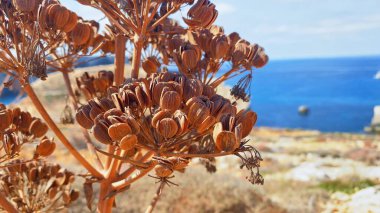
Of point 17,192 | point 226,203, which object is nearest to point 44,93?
point 226,203

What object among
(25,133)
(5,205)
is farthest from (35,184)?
(5,205)

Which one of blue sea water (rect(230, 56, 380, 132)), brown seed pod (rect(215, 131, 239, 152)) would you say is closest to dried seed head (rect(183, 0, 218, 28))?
brown seed pod (rect(215, 131, 239, 152))

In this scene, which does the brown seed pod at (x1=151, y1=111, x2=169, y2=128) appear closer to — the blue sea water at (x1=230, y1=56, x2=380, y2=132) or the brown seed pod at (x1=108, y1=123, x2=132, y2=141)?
the brown seed pod at (x1=108, y1=123, x2=132, y2=141)

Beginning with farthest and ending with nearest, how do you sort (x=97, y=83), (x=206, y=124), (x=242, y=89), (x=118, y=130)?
1. (x=97, y=83)
2. (x=242, y=89)
3. (x=206, y=124)
4. (x=118, y=130)

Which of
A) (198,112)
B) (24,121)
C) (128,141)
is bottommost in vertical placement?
(24,121)

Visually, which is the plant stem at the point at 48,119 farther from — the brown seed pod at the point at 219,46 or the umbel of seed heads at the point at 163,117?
the brown seed pod at the point at 219,46

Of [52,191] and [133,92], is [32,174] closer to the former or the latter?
[52,191]

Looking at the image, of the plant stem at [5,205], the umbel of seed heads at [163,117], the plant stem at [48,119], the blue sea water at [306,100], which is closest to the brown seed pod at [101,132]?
the umbel of seed heads at [163,117]
